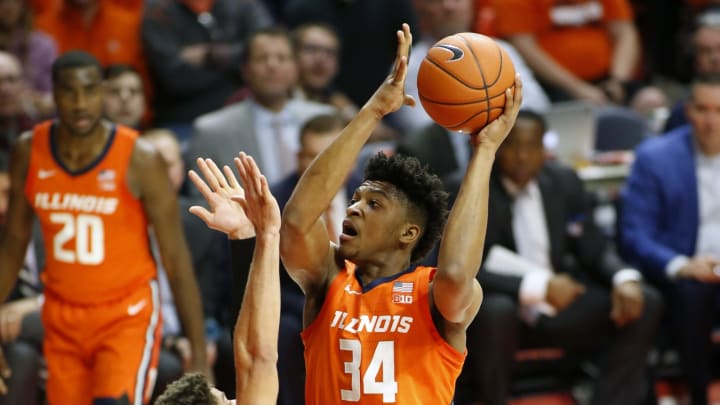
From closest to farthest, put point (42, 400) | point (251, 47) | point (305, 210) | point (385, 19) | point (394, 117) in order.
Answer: point (305, 210) → point (42, 400) → point (251, 47) → point (394, 117) → point (385, 19)

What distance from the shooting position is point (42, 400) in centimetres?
639

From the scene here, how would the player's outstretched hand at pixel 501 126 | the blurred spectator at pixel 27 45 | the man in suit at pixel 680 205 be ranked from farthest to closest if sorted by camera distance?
1. the blurred spectator at pixel 27 45
2. the man in suit at pixel 680 205
3. the player's outstretched hand at pixel 501 126

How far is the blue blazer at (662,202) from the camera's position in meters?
7.11

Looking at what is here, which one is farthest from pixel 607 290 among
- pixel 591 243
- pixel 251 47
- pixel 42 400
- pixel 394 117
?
pixel 42 400

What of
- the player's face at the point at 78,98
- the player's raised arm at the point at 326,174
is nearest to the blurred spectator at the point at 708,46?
the player's face at the point at 78,98

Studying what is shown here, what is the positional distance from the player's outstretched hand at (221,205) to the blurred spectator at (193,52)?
4770 mm

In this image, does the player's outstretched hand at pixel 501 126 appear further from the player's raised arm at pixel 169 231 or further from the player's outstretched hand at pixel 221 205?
the player's raised arm at pixel 169 231

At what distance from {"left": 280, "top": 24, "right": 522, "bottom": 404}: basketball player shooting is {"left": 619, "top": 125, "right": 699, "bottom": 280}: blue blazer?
3483mm

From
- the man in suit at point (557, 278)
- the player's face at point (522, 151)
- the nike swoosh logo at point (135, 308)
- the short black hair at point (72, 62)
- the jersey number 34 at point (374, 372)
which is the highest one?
the short black hair at point (72, 62)

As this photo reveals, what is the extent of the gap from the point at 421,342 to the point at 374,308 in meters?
0.20

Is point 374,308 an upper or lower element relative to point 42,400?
upper

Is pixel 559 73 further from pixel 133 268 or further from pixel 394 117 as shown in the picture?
pixel 133 268

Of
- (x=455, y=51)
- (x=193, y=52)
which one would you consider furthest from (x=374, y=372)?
(x=193, y=52)

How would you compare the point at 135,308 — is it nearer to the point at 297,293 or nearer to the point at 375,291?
the point at 297,293
